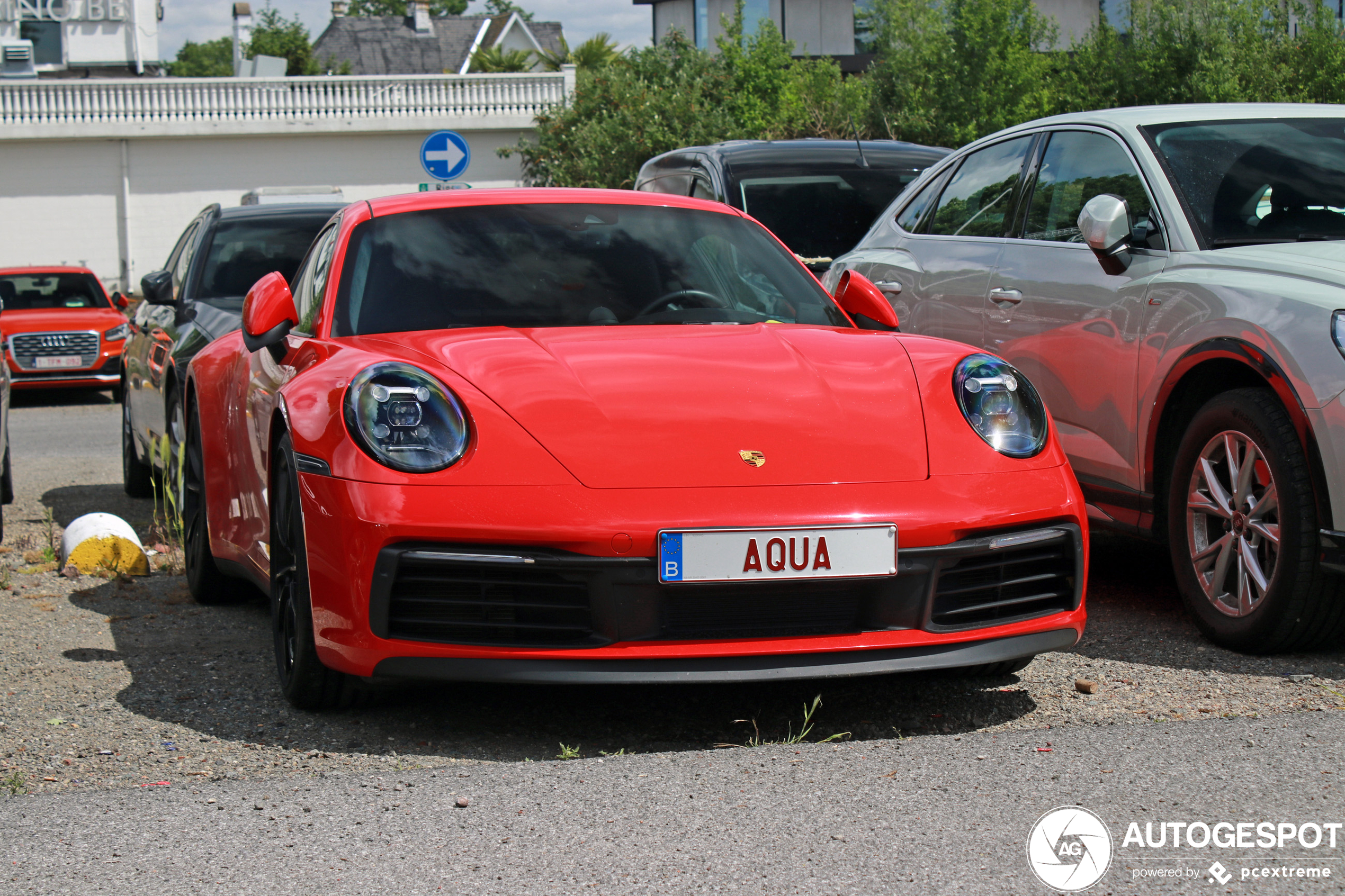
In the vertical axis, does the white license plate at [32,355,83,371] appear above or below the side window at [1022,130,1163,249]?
below

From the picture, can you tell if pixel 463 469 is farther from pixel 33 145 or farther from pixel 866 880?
pixel 33 145

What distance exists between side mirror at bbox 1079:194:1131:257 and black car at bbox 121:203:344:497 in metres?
4.16

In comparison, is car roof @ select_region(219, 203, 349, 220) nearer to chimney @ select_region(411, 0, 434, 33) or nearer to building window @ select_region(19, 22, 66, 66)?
building window @ select_region(19, 22, 66, 66)

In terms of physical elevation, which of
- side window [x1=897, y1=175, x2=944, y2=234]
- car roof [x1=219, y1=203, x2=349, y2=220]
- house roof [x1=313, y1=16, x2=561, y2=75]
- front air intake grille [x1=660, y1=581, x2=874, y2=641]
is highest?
house roof [x1=313, y1=16, x2=561, y2=75]

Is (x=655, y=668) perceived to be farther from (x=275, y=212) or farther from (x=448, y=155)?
(x=448, y=155)

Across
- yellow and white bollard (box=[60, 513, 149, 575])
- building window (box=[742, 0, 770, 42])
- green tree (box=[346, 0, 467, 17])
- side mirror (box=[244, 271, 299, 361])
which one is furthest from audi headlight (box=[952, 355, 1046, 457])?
green tree (box=[346, 0, 467, 17])

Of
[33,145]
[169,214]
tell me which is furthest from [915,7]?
[33,145]

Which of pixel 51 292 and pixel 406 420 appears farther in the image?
pixel 51 292

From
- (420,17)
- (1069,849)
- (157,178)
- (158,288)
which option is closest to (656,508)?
(1069,849)

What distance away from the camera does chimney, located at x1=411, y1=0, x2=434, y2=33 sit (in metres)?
81.6

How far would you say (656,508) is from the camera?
3.42 metres

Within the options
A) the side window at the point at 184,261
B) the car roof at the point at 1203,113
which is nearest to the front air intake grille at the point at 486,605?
→ the car roof at the point at 1203,113

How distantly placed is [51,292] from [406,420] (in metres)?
15.7

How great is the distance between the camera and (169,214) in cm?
3819
